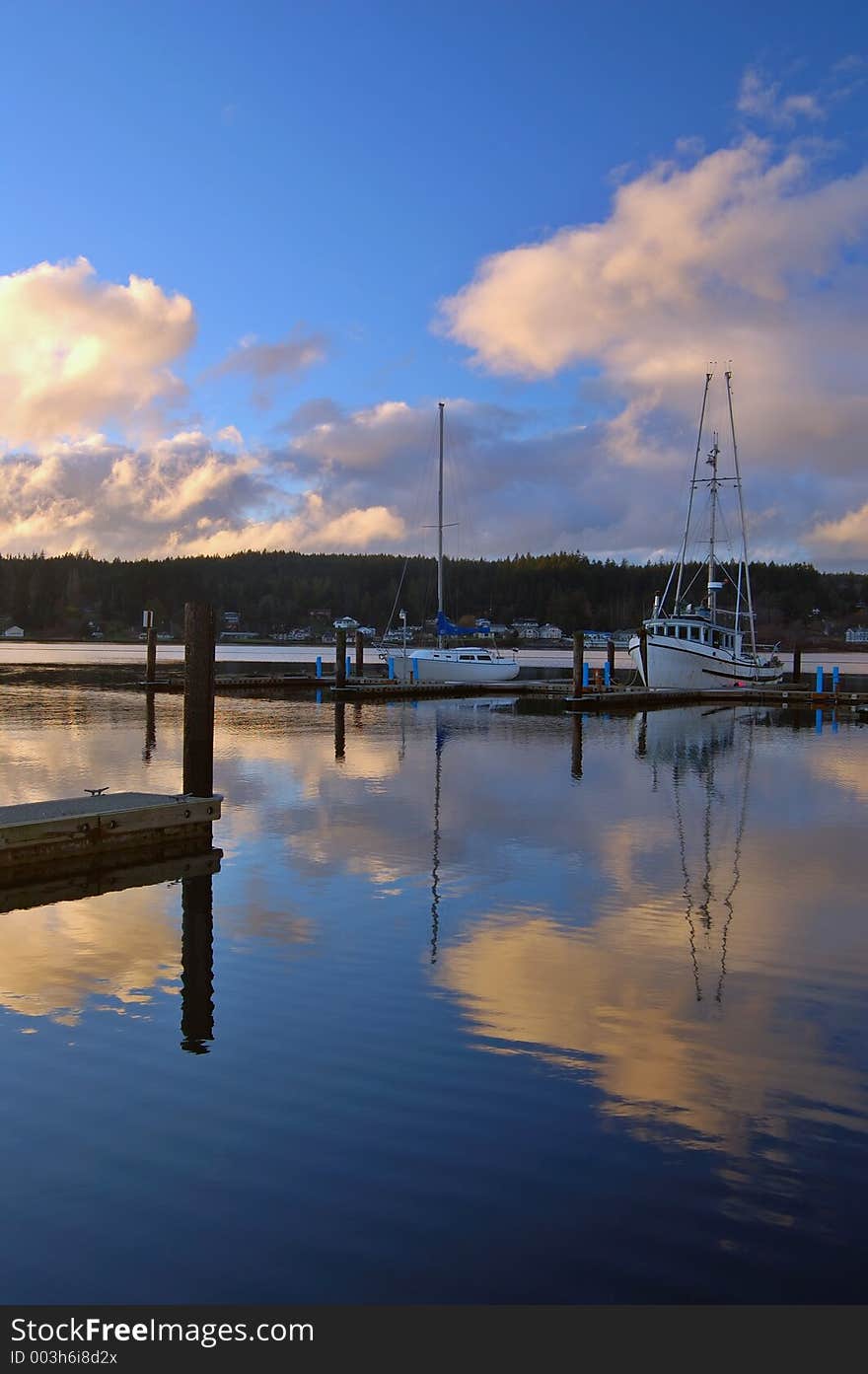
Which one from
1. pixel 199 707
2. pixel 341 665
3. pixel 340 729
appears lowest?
pixel 340 729

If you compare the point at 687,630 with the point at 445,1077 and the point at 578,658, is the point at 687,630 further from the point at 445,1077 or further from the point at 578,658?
the point at 445,1077

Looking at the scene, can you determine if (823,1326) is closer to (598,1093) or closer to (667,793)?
(598,1093)

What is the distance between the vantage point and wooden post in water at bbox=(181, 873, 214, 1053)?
980cm

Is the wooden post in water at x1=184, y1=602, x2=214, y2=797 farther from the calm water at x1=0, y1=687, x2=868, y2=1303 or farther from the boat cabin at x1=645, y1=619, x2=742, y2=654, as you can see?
the boat cabin at x1=645, y1=619, x2=742, y2=654

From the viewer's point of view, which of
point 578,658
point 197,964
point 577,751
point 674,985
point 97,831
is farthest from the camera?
point 578,658

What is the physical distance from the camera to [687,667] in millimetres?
63531

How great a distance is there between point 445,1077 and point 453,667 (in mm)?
62541

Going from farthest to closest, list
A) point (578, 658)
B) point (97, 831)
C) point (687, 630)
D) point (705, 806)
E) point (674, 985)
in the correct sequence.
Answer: point (687, 630) → point (578, 658) → point (705, 806) → point (97, 831) → point (674, 985)

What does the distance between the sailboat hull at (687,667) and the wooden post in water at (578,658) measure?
10.2 meters

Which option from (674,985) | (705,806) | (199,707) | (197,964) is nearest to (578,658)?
(705,806)

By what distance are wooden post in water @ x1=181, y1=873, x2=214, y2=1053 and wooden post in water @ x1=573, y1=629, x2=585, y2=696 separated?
33145 millimetres

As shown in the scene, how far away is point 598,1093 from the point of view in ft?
27.8

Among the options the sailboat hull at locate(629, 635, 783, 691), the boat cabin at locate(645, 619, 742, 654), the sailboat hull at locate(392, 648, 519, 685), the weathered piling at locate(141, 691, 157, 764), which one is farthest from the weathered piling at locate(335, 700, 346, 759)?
the boat cabin at locate(645, 619, 742, 654)

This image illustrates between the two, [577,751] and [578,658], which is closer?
[577,751]
